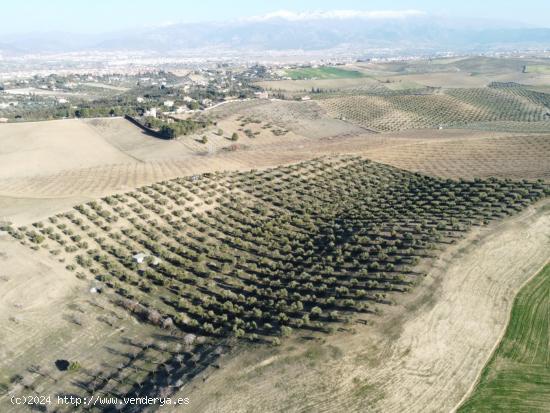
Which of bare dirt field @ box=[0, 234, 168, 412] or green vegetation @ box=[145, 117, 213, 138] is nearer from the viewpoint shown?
bare dirt field @ box=[0, 234, 168, 412]

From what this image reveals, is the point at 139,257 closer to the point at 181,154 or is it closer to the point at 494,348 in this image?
the point at 494,348

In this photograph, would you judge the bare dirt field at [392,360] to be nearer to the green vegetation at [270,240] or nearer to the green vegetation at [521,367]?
the green vegetation at [521,367]

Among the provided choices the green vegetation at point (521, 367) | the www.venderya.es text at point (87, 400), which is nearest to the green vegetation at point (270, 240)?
the www.venderya.es text at point (87, 400)

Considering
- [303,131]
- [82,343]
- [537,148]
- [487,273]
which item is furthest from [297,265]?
[303,131]

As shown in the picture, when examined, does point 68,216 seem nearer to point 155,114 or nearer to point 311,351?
point 311,351

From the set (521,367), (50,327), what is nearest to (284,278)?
(521,367)

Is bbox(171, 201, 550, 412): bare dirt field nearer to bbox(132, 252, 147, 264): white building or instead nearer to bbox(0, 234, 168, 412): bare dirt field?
bbox(0, 234, 168, 412): bare dirt field

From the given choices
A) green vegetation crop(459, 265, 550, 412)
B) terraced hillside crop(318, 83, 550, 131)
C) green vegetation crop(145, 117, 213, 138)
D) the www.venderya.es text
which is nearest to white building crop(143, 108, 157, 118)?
green vegetation crop(145, 117, 213, 138)
